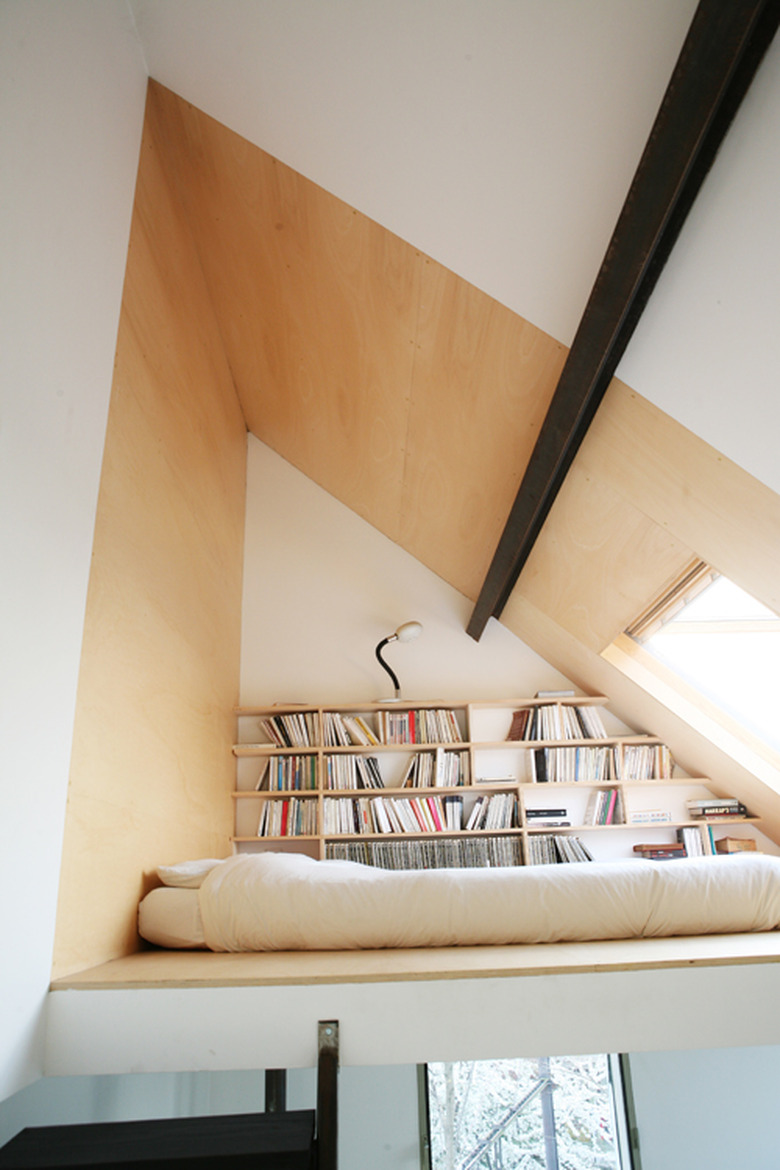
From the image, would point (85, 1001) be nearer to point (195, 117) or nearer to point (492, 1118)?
point (195, 117)

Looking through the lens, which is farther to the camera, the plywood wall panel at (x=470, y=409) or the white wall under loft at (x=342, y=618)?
the white wall under loft at (x=342, y=618)

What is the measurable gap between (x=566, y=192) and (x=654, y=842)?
11.1ft

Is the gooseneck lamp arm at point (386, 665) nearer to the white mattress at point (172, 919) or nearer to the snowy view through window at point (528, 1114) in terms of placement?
the snowy view through window at point (528, 1114)

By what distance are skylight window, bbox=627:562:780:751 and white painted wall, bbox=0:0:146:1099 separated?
2522mm

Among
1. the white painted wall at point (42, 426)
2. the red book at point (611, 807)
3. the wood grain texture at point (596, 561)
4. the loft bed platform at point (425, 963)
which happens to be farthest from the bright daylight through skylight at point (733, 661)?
the white painted wall at point (42, 426)

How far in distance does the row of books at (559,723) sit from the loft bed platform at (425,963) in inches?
84.3

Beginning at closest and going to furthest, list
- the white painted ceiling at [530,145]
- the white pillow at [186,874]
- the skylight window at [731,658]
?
the white painted ceiling at [530,145] → the white pillow at [186,874] → the skylight window at [731,658]

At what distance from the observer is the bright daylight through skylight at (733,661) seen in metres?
3.51

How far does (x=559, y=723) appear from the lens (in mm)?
4051

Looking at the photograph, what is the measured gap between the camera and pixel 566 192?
1.72 metres

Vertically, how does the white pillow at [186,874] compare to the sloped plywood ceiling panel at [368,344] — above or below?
below

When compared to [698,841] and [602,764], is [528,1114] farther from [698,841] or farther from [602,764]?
[602,764]

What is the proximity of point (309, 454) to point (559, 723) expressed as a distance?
2.14 m

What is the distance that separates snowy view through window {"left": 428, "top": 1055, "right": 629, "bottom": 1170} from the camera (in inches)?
145
